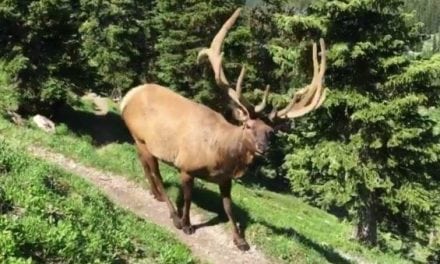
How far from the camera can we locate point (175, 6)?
135ft

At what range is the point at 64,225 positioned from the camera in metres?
8.19

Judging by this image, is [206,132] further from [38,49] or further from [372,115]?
[38,49]

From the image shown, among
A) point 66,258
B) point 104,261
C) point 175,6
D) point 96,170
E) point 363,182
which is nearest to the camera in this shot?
point 66,258

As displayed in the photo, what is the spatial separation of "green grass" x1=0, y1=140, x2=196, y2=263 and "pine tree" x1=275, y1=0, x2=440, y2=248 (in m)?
13.8

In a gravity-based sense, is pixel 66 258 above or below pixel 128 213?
above

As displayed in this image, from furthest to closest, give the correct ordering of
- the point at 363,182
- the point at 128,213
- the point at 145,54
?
the point at 145,54, the point at 363,182, the point at 128,213

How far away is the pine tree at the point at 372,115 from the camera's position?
2356cm

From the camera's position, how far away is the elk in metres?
11.7

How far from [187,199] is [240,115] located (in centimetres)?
204

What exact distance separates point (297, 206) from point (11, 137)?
3197 cm

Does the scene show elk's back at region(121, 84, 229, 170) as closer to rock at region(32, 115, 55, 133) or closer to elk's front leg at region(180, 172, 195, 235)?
elk's front leg at region(180, 172, 195, 235)

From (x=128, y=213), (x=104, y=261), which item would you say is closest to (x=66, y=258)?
(x=104, y=261)

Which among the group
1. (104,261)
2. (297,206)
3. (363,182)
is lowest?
(297,206)

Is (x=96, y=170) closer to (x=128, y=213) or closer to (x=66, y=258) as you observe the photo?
(x=128, y=213)
